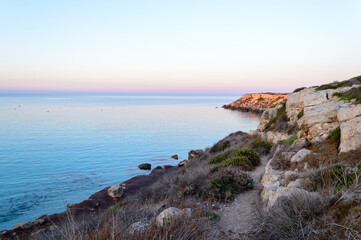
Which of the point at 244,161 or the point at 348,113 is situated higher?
the point at 348,113

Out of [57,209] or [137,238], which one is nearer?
[137,238]

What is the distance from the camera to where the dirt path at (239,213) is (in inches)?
249

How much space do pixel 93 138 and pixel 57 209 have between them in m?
22.8

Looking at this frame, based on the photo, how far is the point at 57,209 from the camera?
51.9 feet

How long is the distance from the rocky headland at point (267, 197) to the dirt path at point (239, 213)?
0.10 ft

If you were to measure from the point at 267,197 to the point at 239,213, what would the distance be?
105 centimetres

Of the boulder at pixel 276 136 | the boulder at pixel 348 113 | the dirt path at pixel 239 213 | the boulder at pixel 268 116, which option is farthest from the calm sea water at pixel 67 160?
the boulder at pixel 276 136

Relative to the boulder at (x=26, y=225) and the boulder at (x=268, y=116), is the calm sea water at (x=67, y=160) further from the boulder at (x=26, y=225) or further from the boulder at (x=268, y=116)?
the boulder at (x=268, y=116)

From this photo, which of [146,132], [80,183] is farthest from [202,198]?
[146,132]

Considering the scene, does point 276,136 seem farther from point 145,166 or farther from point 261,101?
point 261,101

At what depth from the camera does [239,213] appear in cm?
758

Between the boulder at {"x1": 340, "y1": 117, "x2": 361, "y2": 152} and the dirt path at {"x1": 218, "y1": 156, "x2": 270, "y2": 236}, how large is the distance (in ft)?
11.8

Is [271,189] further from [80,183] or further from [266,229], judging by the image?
[80,183]

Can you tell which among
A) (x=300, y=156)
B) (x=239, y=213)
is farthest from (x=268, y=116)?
(x=239, y=213)
